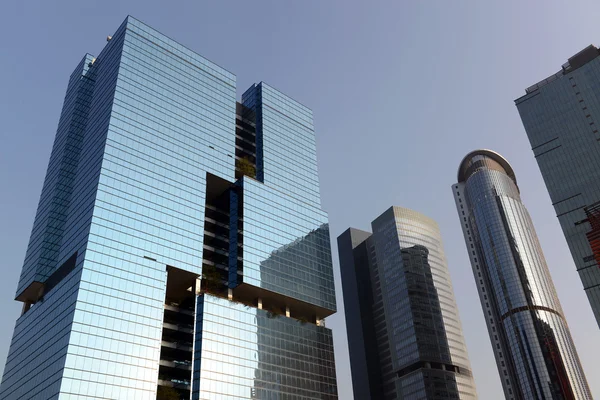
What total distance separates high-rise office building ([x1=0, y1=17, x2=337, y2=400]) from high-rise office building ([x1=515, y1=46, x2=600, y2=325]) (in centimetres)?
5030

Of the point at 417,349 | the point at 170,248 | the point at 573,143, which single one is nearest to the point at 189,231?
the point at 170,248

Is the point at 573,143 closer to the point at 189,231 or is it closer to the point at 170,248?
the point at 189,231

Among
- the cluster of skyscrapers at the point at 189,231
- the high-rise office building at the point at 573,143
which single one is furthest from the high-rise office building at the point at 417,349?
the high-rise office building at the point at 573,143

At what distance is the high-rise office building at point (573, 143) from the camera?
10481 cm

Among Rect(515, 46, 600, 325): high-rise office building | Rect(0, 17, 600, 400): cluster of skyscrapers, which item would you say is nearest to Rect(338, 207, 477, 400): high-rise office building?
Rect(0, 17, 600, 400): cluster of skyscrapers

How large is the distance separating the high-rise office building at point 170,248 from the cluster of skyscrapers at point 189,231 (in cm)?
29

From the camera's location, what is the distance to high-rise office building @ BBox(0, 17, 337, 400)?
271 ft

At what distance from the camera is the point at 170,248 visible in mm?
94875

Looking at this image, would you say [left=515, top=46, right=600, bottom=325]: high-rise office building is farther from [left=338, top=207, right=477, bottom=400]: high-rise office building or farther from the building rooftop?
[left=338, top=207, right=477, bottom=400]: high-rise office building

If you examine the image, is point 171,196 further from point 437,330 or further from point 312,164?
point 437,330

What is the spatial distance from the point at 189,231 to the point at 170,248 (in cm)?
622

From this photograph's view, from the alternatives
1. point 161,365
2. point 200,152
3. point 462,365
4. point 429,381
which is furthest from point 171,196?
point 462,365

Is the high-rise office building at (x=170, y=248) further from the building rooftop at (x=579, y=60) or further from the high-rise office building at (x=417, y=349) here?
the high-rise office building at (x=417, y=349)

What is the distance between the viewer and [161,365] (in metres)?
87.8
